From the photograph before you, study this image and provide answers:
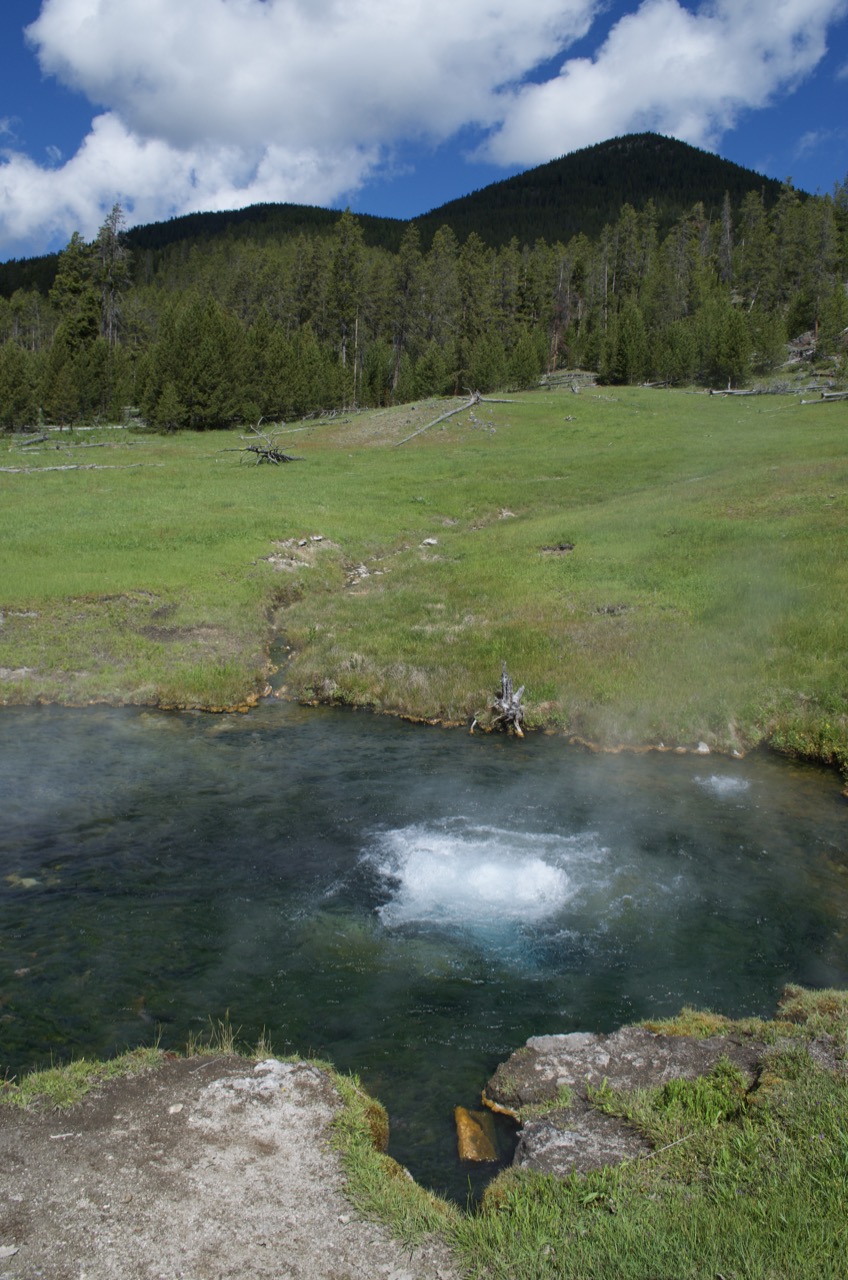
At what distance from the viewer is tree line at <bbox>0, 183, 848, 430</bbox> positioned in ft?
265

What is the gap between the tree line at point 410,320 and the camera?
80.9m

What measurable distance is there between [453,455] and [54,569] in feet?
131

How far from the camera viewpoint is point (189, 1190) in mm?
5719

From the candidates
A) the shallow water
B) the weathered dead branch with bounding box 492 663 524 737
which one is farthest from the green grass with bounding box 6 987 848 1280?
the weathered dead branch with bounding box 492 663 524 737

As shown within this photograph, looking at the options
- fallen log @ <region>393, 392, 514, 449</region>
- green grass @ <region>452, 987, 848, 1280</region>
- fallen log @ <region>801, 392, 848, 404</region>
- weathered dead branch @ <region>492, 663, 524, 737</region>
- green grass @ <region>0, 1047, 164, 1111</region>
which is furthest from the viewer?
fallen log @ <region>801, 392, 848, 404</region>

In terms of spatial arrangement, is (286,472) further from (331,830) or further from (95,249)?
(95,249)

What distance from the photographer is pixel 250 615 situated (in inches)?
1014

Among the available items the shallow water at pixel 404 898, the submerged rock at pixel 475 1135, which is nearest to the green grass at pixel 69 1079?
the shallow water at pixel 404 898

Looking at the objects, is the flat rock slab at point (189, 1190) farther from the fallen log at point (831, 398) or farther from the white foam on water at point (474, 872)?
the fallen log at point (831, 398)

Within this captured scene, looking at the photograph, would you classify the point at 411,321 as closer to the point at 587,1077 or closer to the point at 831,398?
the point at 831,398

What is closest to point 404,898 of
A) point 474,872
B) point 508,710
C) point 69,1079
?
point 474,872

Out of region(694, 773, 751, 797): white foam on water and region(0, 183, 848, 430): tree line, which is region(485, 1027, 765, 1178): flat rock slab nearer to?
region(694, 773, 751, 797): white foam on water

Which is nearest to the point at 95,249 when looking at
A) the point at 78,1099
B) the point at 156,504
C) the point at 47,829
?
the point at 156,504

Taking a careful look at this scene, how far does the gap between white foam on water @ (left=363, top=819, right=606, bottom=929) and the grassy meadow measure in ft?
18.8
